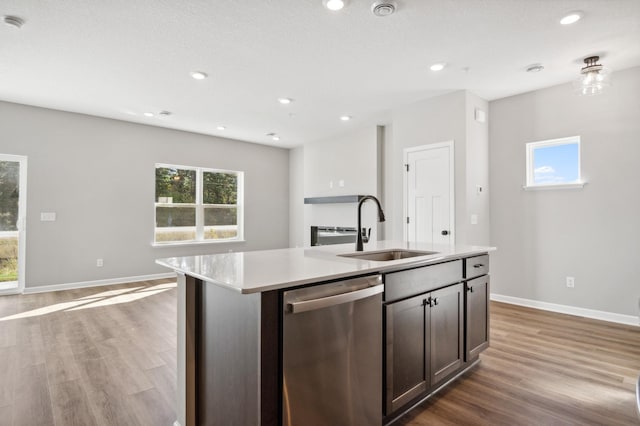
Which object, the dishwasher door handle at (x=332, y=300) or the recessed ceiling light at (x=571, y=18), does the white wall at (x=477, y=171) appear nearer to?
the recessed ceiling light at (x=571, y=18)

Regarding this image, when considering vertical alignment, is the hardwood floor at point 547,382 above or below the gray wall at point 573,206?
below

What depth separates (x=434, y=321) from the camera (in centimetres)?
204

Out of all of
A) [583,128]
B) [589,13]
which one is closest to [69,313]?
[589,13]

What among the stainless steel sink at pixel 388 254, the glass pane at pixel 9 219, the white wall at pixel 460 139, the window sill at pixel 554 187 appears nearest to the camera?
the stainless steel sink at pixel 388 254

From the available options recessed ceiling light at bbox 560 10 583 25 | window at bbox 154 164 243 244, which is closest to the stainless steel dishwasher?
recessed ceiling light at bbox 560 10 583 25

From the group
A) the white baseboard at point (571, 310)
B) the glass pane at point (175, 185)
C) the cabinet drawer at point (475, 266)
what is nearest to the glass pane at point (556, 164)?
the white baseboard at point (571, 310)

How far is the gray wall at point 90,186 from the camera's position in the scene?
15.9ft

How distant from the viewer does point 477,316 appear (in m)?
2.45

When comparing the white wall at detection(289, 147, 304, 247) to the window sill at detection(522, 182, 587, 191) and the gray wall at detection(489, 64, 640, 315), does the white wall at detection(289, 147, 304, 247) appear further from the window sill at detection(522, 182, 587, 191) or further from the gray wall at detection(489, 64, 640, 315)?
the window sill at detection(522, 182, 587, 191)

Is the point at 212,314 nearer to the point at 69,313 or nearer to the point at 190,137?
the point at 69,313

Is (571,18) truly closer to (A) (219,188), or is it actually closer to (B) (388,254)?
(B) (388,254)

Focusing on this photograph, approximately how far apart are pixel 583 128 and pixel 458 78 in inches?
58.8

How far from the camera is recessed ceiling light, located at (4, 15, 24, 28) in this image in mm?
2596

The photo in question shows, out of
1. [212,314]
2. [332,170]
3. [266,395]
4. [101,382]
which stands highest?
[332,170]
